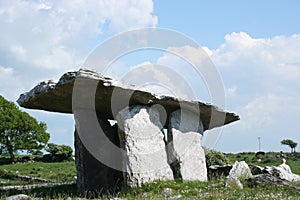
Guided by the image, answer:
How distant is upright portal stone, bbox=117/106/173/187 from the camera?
16562 mm

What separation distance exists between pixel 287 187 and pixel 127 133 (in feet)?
19.5

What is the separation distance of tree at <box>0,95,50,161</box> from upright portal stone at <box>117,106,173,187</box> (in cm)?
3755

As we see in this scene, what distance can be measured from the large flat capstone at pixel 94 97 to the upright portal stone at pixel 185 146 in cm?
47

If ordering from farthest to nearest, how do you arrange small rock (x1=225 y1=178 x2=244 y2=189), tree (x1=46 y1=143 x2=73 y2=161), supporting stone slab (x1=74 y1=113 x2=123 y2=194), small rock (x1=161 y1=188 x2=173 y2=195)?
tree (x1=46 y1=143 x2=73 y2=161), supporting stone slab (x1=74 y1=113 x2=123 y2=194), small rock (x1=225 y1=178 x2=244 y2=189), small rock (x1=161 y1=188 x2=173 y2=195)

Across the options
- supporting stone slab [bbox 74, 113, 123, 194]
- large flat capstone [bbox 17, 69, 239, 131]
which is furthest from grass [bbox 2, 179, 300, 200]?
large flat capstone [bbox 17, 69, 239, 131]

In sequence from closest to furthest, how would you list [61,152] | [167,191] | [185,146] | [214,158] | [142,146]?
1. [167,191]
2. [142,146]
3. [185,146]
4. [214,158]
5. [61,152]

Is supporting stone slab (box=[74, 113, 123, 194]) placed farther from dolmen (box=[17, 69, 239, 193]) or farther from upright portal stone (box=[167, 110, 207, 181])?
upright portal stone (box=[167, 110, 207, 181])

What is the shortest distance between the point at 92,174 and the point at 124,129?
2.77m

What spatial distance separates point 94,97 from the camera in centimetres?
1697

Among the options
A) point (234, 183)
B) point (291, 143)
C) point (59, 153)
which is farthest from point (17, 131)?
point (234, 183)

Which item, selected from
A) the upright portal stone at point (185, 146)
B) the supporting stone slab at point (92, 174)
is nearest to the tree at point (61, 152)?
the supporting stone slab at point (92, 174)

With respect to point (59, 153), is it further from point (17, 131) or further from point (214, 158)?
point (214, 158)

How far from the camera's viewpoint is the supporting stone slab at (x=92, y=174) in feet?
59.2

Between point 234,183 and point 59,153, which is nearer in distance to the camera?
point 234,183
